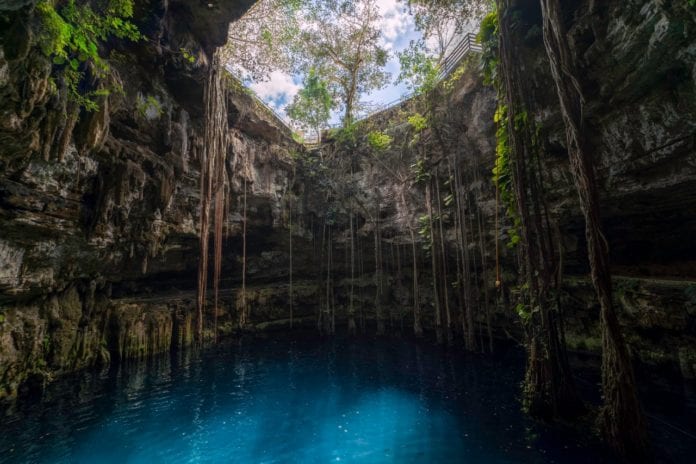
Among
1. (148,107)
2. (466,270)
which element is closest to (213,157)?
(148,107)

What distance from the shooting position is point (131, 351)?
8.72 meters

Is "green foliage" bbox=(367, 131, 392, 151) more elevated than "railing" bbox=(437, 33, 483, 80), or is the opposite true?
"railing" bbox=(437, 33, 483, 80)

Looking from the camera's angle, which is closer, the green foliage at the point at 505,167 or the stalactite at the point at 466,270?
the green foliage at the point at 505,167

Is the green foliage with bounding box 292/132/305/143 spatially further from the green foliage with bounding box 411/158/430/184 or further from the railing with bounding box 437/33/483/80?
the railing with bounding box 437/33/483/80

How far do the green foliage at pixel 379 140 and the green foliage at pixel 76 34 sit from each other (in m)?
8.27

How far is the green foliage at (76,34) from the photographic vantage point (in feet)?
12.8

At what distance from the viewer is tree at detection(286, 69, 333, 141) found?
493 inches

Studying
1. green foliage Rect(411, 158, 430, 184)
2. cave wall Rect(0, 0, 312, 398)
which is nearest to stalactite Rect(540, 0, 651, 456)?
green foliage Rect(411, 158, 430, 184)

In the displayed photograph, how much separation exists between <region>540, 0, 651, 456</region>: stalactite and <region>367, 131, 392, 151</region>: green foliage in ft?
26.3

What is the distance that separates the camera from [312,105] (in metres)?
12.9

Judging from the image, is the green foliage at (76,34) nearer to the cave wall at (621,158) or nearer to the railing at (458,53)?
the cave wall at (621,158)

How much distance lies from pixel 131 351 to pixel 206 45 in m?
9.24

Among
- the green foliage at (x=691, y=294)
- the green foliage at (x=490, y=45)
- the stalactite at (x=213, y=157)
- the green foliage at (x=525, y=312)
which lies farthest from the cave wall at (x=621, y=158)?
the stalactite at (x=213, y=157)

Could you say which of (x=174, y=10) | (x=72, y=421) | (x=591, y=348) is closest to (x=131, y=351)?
(x=72, y=421)
